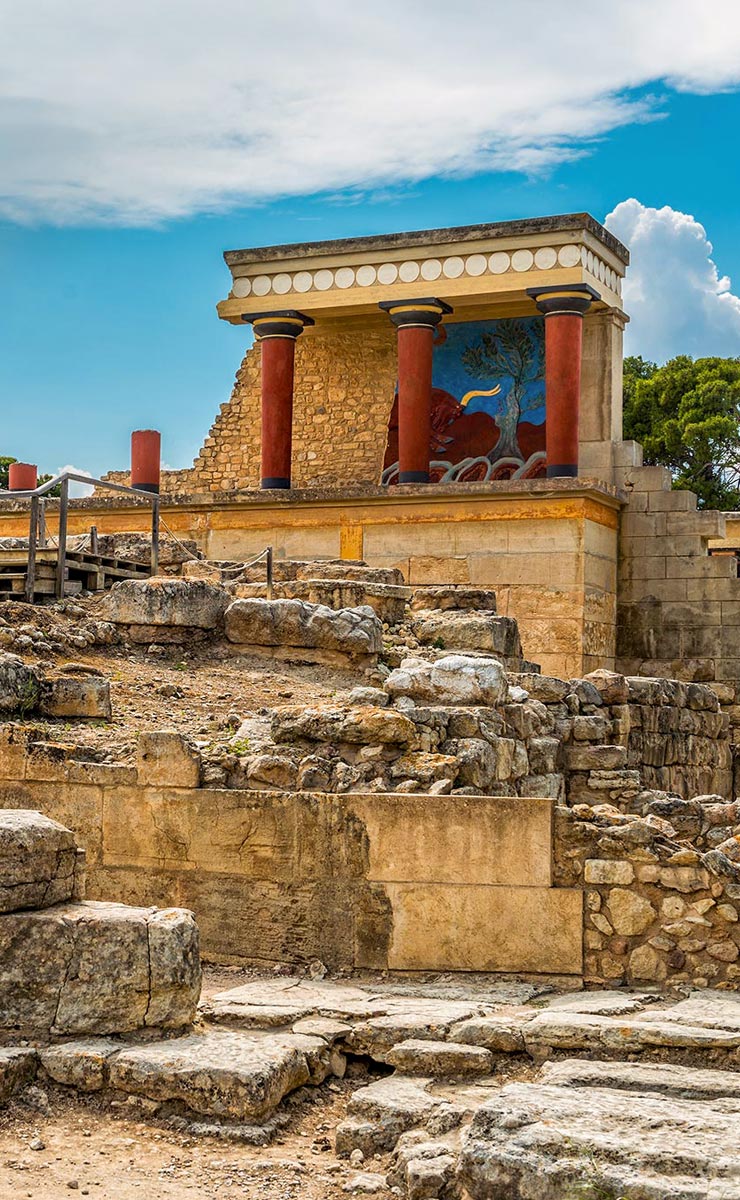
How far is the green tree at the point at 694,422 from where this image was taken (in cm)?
3425

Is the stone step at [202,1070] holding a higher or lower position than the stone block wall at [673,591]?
lower

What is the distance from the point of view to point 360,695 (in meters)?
9.93

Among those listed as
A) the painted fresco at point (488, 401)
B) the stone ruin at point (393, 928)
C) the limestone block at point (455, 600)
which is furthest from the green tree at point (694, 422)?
the stone ruin at point (393, 928)

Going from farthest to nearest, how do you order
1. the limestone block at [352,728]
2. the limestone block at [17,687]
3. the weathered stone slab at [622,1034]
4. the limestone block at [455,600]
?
the limestone block at [455,600], the limestone block at [17,687], the limestone block at [352,728], the weathered stone slab at [622,1034]

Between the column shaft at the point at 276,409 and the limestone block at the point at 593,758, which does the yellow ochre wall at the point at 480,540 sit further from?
the limestone block at the point at 593,758

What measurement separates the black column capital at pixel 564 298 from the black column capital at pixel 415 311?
4.53 ft

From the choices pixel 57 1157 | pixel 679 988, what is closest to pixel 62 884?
pixel 57 1157

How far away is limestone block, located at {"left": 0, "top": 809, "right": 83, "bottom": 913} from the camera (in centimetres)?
622

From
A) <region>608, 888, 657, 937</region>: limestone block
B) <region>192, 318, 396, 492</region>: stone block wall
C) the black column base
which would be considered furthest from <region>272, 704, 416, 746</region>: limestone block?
<region>192, 318, 396, 492</region>: stone block wall

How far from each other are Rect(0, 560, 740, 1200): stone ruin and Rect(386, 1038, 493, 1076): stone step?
0.01m

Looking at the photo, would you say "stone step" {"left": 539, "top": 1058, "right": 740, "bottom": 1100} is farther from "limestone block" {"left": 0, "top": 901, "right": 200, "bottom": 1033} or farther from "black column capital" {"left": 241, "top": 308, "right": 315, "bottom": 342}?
"black column capital" {"left": 241, "top": 308, "right": 315, "bottom": 342}

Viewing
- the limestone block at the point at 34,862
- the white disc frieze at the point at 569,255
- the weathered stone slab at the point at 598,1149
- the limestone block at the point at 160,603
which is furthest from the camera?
the white disc frieze at the point at 569,255

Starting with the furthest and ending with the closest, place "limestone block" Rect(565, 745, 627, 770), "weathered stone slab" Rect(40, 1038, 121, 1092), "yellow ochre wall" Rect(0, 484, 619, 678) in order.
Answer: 1. "yellow ochre wall" Rect(0, 484, 619, 678)
2. "limestone block" Rect(565, 745, 627, 770)
3. "weathered stone slab" Rect(40, 1038, 121, 1092)

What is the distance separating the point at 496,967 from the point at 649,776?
621 centimetres
